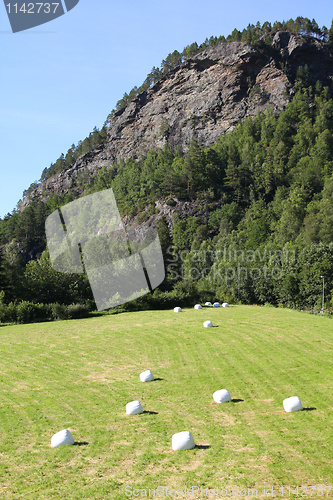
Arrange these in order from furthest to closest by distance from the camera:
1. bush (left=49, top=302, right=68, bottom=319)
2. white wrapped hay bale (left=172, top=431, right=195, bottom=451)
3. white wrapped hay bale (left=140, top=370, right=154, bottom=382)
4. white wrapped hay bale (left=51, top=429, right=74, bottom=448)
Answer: bush (left=49, top=302, right=68, bottom=319) → white wrapped hay bale (left=140, top=370, right=154, bottom=382) → white wrapped hay bale (left=51, top=429, right=74, bottom=448) → white wrapped hay bale (left=172, top=431, right=195, bottom=451)

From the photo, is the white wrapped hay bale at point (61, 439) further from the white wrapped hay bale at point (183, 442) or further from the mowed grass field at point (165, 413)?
the white wrapped hay bale at point (183, 442)

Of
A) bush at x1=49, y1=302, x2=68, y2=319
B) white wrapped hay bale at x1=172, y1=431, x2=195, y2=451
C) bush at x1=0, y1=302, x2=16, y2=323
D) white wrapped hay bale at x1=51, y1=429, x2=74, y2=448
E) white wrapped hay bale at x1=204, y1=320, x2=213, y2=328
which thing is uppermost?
white wrapped hay bale at x1=51, y1=429, x2=74, y2=448

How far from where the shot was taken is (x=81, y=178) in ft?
595

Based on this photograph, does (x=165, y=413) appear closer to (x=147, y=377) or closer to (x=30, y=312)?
(x=147, y=377)

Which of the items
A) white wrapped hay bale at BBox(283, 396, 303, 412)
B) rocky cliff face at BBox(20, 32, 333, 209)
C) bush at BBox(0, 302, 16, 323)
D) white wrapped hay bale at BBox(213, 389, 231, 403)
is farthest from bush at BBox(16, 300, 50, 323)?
rocky cliff face at BBox(20, 32, 333, 209)

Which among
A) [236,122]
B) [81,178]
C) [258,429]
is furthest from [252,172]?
[258,429]

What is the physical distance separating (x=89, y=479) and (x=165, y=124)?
167351mm

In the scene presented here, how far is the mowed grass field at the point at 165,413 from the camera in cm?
907

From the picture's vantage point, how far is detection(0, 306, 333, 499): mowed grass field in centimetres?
907

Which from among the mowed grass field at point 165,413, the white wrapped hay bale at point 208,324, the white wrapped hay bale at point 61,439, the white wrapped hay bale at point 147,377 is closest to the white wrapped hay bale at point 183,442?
the mowed grass field at point 165,413

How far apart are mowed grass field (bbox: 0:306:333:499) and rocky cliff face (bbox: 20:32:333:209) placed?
5455 inches

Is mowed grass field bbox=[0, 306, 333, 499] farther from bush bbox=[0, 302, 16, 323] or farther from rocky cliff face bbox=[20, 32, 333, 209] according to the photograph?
rocky cliff face bbox=[20, 32, 333, 209]

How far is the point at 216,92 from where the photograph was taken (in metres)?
162

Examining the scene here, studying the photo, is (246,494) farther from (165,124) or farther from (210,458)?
(165,124)
